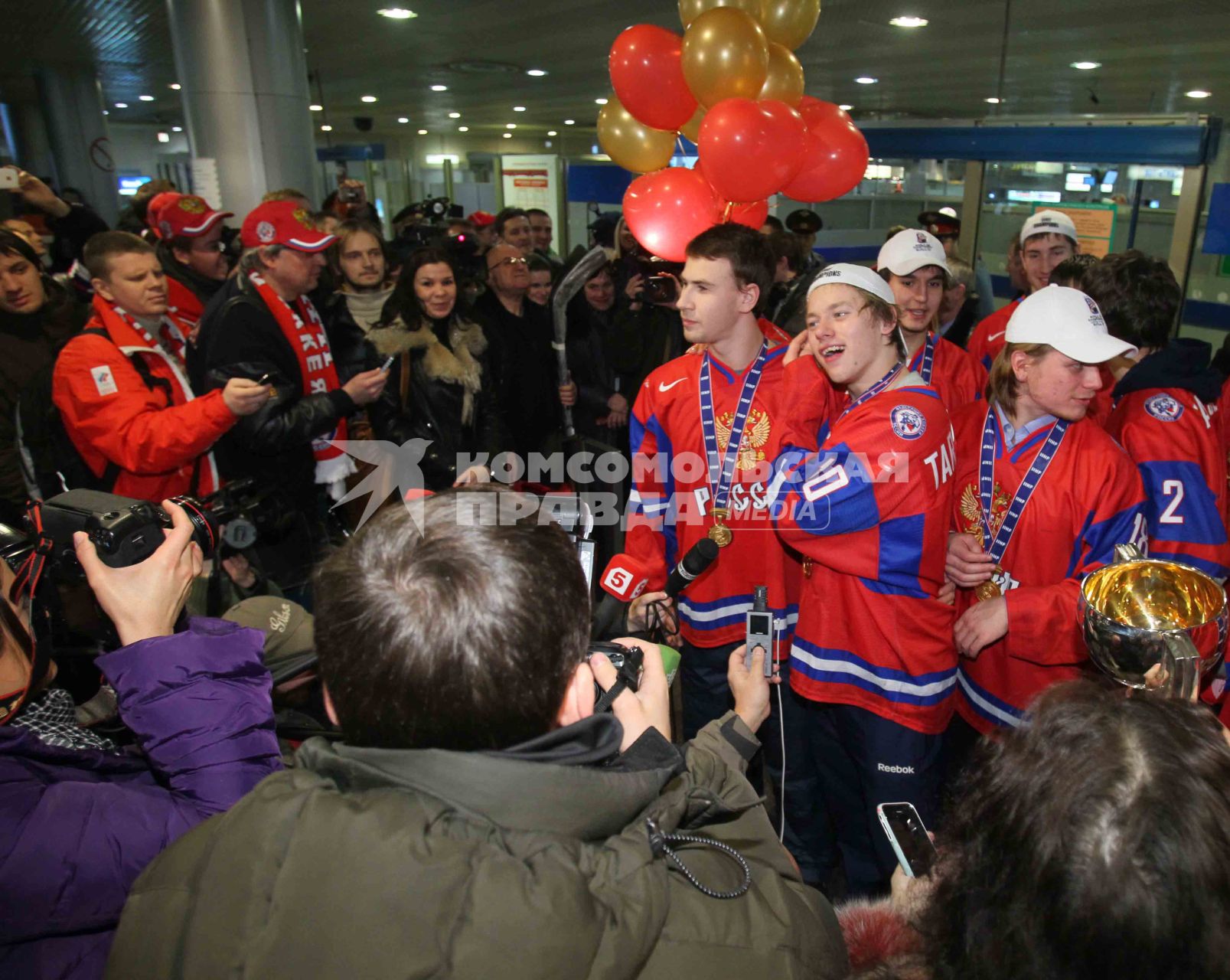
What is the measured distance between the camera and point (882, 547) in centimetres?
200

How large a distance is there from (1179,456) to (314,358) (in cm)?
295

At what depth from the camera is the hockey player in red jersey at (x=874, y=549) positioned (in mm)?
1952

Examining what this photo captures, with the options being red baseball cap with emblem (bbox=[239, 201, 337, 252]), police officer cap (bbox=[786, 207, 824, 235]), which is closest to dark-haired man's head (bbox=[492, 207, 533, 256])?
police officer cap (bbox=[786, 207, 824, 235])

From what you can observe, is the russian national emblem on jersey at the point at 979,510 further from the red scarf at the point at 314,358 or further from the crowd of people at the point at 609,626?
the red scarf at the point at 314,358

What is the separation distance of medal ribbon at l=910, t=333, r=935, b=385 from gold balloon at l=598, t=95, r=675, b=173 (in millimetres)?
1502

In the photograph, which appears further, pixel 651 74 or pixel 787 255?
pixel 787 255

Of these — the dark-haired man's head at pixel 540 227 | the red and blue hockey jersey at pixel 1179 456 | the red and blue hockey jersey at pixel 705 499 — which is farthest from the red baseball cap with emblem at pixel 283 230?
the dark-haired man's head at pixel 540 227

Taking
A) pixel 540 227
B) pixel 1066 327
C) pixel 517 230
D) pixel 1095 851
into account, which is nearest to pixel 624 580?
pixel 1066 327

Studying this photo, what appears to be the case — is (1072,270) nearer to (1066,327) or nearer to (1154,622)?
(1066,327)

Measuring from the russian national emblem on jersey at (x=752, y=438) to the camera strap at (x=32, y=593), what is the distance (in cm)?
172

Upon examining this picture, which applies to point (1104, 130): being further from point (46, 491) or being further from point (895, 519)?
point (46, 491)

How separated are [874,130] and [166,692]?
7735 mm

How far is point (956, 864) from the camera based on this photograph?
82cm

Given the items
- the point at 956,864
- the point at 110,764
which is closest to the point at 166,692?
the point at 110,764
